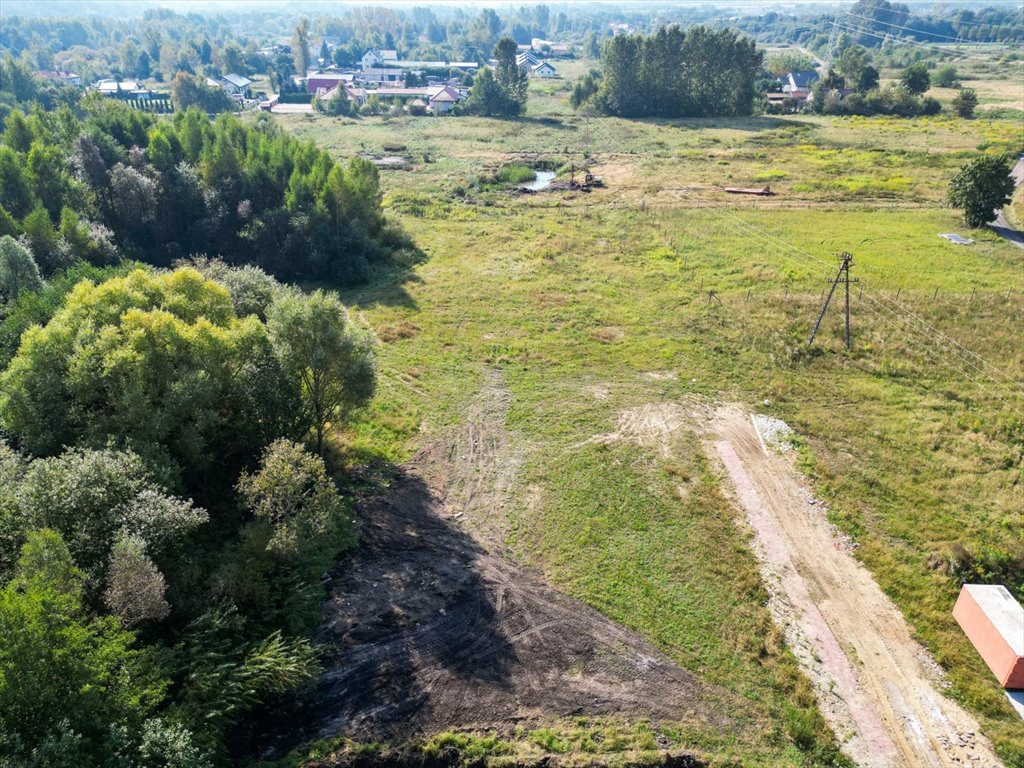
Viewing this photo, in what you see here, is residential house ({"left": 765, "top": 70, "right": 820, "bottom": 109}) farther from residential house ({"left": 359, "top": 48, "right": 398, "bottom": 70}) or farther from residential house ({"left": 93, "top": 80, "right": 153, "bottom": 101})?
residential house ({"left": 93, "top": 80, "right": 153, "bottom": 101})

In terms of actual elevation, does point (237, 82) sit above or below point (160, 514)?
above

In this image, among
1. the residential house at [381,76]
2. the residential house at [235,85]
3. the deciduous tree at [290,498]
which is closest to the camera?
the deciduous tree at [290,498]

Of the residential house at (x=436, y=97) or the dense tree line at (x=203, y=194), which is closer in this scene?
the dense tree line at (x=203, y=194)

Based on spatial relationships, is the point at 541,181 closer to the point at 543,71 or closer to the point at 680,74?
the point at 680,74

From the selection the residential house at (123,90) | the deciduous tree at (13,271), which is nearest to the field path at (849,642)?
the deciduous tree at (13,271)

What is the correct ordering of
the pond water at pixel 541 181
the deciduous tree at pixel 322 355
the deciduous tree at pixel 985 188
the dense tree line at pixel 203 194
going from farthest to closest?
1. the pond water at pixel 541 181
2. the deciduous tree at pixel 985 188
3. the dense tree line at pixel 203 194
4. the deciduous tree at pixel 322 355

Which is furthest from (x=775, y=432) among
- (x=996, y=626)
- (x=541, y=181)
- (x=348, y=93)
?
(x=348, y=93)

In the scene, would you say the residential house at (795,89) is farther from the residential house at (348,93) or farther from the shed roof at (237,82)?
the shed roof at (237,82)
